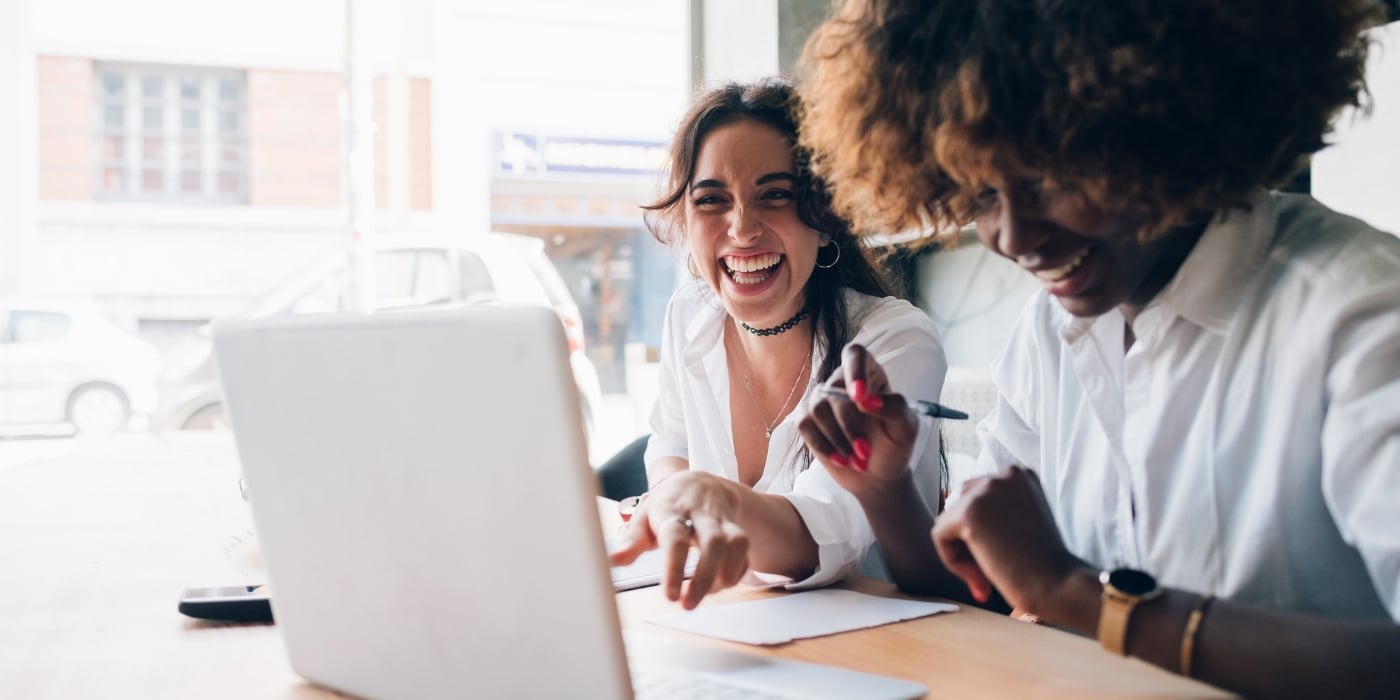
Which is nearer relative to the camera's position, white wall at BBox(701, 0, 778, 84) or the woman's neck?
the woman's neck

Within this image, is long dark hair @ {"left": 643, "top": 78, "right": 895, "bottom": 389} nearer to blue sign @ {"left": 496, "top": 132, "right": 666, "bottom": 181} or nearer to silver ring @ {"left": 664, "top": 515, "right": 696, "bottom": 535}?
silver ring @ {"left": 664, "top": 515, "right": 696, "bottom": 535}

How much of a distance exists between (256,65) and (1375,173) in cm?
846

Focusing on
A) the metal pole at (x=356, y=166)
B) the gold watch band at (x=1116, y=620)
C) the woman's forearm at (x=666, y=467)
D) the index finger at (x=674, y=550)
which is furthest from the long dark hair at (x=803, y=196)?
the metal pole at (x=356, y=166)

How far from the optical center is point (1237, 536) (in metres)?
1.01

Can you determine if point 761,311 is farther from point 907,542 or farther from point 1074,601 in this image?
point 1074,601

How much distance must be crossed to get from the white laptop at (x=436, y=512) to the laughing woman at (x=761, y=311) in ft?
2.24

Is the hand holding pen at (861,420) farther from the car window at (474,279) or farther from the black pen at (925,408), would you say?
the car window at (474,279)

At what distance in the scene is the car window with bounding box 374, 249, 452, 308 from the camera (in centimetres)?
547

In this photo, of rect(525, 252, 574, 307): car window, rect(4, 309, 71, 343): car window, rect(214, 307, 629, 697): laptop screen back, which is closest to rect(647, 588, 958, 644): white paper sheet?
rect(214, 307, 629, 697): laptop screen back

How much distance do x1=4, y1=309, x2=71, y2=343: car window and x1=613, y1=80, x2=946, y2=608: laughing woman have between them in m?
5.13

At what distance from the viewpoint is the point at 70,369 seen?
6.07 meters

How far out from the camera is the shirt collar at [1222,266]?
3.30ft

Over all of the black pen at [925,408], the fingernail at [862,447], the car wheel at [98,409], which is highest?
the black pen at [925,408]

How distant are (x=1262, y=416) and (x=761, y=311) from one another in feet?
2.95
